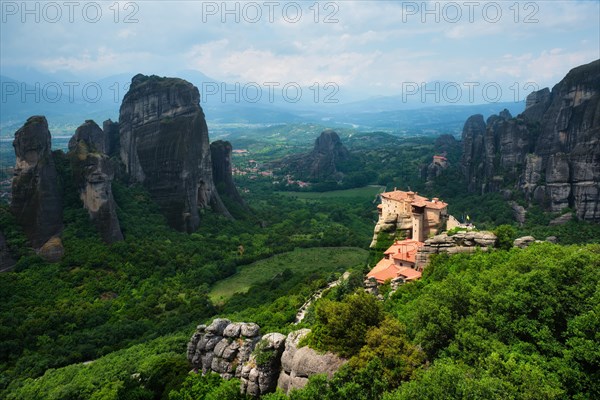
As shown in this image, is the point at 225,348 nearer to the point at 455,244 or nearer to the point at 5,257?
the point at 455,244

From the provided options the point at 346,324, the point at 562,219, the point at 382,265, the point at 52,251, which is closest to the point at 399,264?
the point at 382,265

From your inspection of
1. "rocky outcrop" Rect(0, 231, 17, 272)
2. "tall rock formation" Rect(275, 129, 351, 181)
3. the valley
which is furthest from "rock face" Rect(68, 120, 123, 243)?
"tall rock formation" Rect(275, 129, 351, 181)

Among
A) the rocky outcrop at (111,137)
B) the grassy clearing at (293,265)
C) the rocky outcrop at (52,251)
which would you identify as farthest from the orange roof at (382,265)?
the rocky outcrop at (111,137)

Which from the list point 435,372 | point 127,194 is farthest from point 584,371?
point 127,194

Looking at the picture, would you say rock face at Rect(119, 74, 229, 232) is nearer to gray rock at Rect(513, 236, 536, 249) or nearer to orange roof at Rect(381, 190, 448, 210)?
orange roof at Rect(381, 190, 448, 210)

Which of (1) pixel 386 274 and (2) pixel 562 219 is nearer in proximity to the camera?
(1) pixel 386 274

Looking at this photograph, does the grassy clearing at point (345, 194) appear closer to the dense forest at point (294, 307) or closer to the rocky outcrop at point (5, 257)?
the dense forest at point (294, 307)
